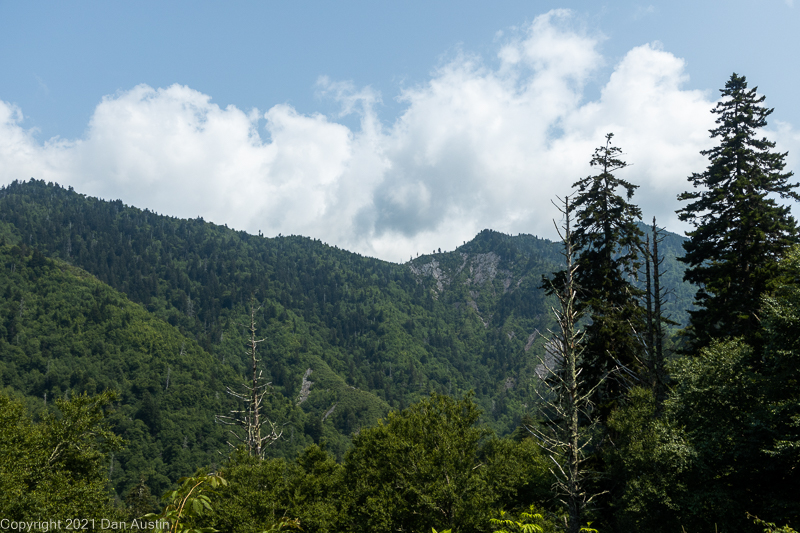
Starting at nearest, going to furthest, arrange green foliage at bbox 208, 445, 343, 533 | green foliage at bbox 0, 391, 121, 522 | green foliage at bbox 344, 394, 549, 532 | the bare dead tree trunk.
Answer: the bare dead tree trunk, green foliage at bbox 0, 391, 121, 522, green foliage at bbox 344, 394, 549, 532, green foliage at bbox 208, 445, 343, 533

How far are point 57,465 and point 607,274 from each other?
121 feet

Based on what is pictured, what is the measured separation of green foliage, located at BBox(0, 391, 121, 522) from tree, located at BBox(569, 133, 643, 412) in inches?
1135

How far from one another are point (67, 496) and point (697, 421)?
108ft

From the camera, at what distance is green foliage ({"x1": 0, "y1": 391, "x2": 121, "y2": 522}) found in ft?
76.0

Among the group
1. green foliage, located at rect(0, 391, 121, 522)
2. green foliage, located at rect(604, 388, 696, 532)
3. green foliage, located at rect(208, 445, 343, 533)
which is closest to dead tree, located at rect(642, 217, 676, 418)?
green foliage, located at rect(604, 388, 696, 532)

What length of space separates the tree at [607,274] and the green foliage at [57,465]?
94.6 feet

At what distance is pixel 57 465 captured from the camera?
3048cm

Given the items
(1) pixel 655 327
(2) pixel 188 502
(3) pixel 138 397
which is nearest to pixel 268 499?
(1) pixel 655 327

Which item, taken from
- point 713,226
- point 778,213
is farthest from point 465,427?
point 778,213

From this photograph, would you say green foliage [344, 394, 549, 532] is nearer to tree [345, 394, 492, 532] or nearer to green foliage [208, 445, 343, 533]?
tree [345, 394, 492, 532]

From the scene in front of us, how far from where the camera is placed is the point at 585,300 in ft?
78.8

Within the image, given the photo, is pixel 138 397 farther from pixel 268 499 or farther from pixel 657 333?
pixel 657 333

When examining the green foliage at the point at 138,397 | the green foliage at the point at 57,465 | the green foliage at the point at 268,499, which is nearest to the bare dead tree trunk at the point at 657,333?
the green foliage at the point at 268,499

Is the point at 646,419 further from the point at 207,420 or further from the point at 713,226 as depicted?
the point at 207,420
